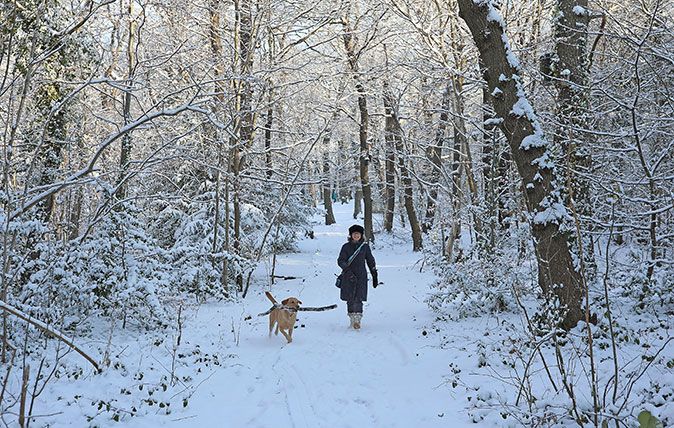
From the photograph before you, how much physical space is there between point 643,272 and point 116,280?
831cm

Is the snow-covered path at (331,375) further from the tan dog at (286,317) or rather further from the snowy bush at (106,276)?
the snowy bush at (106,276)

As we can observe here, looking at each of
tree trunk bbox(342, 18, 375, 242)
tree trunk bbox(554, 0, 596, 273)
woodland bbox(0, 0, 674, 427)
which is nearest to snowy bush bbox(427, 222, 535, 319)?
woodland bbox(0, 0, 674, 427)

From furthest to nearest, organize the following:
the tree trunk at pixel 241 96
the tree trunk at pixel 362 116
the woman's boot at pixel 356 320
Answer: the tree trunk at pixel 362 116
the tree trunk at pixel 241 96
the woman's boot at pixel 356 320

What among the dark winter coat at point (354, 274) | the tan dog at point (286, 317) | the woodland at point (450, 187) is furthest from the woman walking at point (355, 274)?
the woodland at point (450, 187)

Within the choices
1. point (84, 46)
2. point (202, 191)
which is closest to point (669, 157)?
point (84, 46)

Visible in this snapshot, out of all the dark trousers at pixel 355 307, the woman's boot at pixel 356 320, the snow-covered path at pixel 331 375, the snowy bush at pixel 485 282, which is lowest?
the snow-covered path at pixel 331 375

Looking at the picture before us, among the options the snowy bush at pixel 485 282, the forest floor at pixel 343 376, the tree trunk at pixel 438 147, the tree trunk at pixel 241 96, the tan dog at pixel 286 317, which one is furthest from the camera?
the tree trunk at pixel 438 147

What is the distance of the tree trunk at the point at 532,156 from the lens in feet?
21.8

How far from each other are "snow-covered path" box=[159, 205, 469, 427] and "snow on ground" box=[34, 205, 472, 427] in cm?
2

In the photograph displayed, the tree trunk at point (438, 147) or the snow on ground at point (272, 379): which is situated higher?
the tree trunk at point (438, 147)

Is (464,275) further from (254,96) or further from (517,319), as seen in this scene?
(254,96)

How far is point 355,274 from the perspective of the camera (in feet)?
31.6

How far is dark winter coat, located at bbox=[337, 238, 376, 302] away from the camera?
9.48 meters

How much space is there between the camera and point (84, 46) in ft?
31.5
